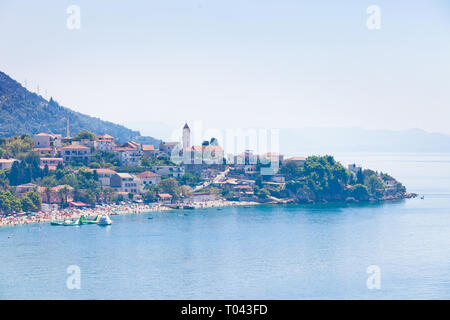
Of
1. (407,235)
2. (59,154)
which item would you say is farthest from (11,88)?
(407,235)

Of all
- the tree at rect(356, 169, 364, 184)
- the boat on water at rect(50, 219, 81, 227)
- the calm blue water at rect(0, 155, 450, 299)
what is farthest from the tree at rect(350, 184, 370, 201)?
the boat on water at rect(50, 219, 81, 227)

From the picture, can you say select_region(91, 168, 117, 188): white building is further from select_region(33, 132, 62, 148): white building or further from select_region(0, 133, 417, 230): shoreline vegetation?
select_region(33, 132, 62, 148): white building

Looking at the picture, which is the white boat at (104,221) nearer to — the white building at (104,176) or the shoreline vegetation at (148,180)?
the shoreline vegetation at (148,180)

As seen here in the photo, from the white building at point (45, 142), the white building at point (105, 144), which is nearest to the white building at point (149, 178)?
the white building at point (105, 144)

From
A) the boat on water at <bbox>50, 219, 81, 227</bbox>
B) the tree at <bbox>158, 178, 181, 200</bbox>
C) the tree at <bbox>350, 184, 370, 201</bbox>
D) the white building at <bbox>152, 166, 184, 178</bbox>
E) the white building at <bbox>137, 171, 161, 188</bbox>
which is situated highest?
the white building at <bbox>152, 166, 184, 178</bbox>

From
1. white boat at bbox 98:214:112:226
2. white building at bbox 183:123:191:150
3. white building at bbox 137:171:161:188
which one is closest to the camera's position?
white boat at bbox 98:214:112:226

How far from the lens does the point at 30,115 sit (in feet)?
386

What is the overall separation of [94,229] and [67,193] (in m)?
9.35

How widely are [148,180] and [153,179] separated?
516 millimetres

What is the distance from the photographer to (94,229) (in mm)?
36125

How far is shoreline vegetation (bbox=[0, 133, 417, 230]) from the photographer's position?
4459 cm

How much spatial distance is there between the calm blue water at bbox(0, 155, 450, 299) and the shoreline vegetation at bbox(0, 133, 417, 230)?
5.27 m

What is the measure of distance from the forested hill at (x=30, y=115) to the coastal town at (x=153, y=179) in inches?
1940
